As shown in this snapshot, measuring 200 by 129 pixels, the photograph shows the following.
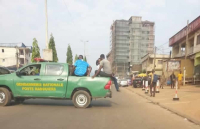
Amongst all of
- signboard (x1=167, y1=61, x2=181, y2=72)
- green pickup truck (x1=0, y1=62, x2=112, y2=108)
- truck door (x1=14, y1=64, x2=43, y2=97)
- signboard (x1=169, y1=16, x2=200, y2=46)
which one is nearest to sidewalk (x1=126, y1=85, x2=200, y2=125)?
green pickup truck (x1=0, y1=62, x2=112, y2=108)

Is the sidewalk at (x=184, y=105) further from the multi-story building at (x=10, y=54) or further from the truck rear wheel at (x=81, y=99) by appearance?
the multi-story building at (x=10, y=54)

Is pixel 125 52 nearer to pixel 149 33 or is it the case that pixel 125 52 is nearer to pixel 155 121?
pixel 149 33

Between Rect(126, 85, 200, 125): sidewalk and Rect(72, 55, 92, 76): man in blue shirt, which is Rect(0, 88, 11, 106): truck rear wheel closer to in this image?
Rect(72, 55, 92, 76): man in blue shirt

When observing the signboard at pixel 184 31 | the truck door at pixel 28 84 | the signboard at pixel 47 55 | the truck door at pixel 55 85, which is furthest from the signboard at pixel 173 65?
the truck door at pixel 28 84

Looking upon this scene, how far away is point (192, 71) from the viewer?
28078mm

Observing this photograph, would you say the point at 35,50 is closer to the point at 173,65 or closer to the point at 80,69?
the point at 173,65

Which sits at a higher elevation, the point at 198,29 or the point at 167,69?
the point at 198,29

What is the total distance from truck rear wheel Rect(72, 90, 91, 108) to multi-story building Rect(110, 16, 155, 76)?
93.0 m

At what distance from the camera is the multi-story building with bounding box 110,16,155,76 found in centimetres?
10012

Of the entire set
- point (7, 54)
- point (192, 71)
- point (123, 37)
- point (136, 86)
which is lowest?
point (136, 86)

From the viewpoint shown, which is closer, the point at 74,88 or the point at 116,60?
the point at 74,88

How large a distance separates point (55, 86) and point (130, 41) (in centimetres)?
A: 9460

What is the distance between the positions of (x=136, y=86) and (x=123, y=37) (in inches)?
3314

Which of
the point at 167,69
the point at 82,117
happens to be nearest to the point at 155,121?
the point at 82,117
